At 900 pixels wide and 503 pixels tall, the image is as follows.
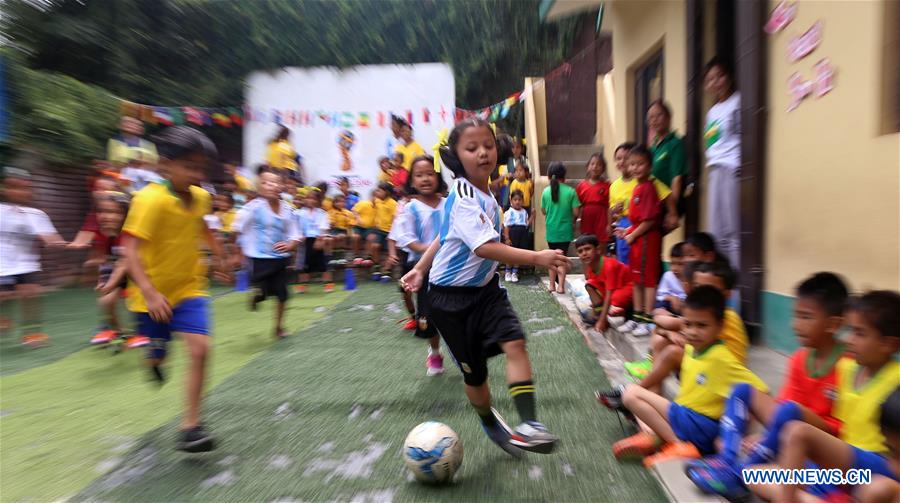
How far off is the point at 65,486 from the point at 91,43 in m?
13.6

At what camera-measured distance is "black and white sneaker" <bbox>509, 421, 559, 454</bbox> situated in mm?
2600

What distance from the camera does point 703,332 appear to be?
279 centimetres

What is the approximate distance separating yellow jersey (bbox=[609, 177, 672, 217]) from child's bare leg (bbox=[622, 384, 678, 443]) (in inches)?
105

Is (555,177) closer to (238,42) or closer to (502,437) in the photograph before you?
(502,437)

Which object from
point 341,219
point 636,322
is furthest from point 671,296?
point 341,219

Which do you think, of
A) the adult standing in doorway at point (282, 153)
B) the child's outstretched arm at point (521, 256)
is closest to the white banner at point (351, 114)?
the adult standing in doorway at point (282, 153)

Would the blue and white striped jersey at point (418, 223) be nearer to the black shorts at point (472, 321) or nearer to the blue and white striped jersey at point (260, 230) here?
the blue and white striped jersey at point (260, 230)

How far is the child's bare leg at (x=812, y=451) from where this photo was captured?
6.92 feet

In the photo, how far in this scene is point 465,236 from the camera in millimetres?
2750

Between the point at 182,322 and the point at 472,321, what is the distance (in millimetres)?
1683

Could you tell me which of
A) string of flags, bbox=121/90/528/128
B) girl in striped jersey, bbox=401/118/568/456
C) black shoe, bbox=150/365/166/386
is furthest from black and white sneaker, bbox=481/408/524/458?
string of flags, bbox=121/90/528/128

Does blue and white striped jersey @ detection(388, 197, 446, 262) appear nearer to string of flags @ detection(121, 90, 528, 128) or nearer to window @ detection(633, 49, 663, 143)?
window @ detection(633, 49, 663, 143)

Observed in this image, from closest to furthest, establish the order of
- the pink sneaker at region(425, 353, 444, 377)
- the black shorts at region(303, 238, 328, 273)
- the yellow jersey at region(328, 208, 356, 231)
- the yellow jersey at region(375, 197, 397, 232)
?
1. the pink sneaker at region(425, 353, 444, 377)
2. the black shorts at region(303, 238, 328, 273)
3. the yellow jersey at region(375, 197, 397, 232)
4. the yellow jersey at region(328, 208, 356, 231)

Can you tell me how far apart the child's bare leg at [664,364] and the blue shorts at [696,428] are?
47 centimetres
